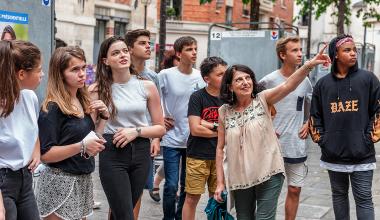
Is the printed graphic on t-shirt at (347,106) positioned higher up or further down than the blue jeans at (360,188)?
higher up

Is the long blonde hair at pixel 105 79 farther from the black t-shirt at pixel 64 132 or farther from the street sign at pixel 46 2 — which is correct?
the street sign at pixel 46 2

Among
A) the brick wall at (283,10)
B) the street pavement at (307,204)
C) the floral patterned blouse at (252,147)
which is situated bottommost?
the street pavement at (307,204)

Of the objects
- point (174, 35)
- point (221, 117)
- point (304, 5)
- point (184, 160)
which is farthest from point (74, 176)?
point (174, 35)

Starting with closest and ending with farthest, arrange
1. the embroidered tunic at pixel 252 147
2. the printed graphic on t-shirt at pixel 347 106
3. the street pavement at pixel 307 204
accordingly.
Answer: the embroidered tunic at pixel 252 147, the printed graphic on t-shirt at pixel 347 106, the street pavement at pixel 307 204

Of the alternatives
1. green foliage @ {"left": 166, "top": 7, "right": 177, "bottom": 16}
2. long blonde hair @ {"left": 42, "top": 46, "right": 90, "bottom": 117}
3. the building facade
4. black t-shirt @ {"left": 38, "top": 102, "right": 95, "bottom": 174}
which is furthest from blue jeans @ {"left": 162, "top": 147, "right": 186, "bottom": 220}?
the building facade

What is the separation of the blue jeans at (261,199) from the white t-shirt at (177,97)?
141cm

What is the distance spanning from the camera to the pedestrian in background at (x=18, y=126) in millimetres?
3424

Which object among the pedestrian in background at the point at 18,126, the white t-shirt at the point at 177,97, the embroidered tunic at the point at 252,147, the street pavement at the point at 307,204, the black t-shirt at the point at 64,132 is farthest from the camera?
the street pavement at the point at 307,204

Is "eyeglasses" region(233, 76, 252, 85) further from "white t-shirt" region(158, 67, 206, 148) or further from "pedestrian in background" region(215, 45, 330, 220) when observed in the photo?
"white t-shirt" region(158, 67, 206, 148)

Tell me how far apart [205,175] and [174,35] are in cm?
3217

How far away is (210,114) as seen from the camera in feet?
18.0

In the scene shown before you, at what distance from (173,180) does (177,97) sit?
2.66ft

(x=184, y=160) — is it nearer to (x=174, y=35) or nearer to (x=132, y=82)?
(x=132, y=82)

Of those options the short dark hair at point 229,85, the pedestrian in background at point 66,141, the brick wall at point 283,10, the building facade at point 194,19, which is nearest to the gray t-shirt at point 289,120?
the short dark hair at point 229,85
